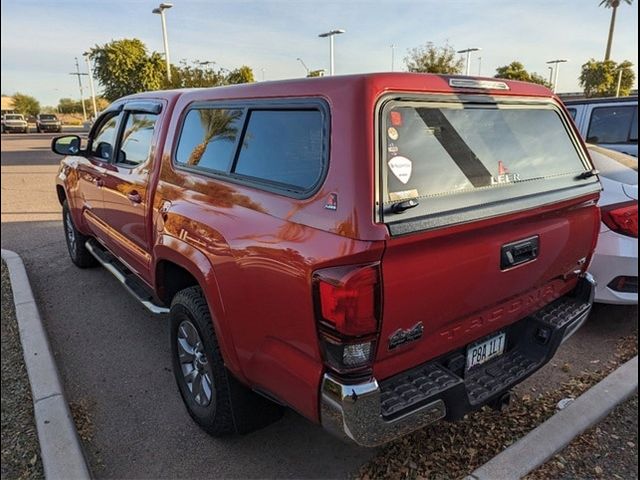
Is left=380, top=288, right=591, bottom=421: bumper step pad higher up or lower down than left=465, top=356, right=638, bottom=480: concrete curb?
higher up

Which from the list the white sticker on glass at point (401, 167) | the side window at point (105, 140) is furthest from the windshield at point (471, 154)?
the side window at point (105, 140)

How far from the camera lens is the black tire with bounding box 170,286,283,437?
8.40 ft

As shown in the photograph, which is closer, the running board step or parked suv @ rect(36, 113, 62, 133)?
the running board step

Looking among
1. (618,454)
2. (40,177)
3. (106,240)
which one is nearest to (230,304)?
(618,454)

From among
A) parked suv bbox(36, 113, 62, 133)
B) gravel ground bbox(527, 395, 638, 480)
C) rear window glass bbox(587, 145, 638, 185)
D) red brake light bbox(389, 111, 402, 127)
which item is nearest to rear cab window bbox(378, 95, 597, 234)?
red brake light bbox(389, 111, 402, 127)

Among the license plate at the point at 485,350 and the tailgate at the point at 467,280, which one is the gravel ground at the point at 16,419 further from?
the license plate at the point at 485,350

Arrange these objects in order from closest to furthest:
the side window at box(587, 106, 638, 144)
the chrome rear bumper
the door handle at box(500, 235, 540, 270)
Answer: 1. the chrome rear bumper
2. the door handle at box(500, 235, 540, 270)
3. the side window at box(587, 106, 638, 144)

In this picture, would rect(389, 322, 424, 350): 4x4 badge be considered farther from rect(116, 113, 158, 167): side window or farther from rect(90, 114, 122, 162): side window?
rect(90, 114, 122, 162): side window

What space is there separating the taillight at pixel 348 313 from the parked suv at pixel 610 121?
280 inches

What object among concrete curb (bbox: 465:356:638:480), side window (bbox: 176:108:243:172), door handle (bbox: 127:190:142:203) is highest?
side window (bbox: 176:108:243:172)

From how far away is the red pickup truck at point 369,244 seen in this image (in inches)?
72.1

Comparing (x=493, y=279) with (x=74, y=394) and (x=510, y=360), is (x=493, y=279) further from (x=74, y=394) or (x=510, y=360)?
(x=74, y=394)

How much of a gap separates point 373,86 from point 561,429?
2153mm

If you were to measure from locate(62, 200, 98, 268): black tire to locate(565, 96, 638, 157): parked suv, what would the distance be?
7.19m
